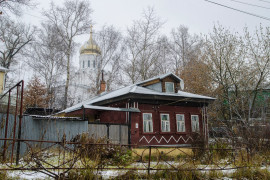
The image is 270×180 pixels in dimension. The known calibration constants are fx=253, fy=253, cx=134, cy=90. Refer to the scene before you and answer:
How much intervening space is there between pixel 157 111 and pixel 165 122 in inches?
37.0

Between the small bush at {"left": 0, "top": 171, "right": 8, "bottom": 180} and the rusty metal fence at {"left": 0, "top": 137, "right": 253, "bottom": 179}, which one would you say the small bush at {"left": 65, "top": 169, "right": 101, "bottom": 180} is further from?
the small bush at {"left": 0, "top": 171, "right": 8, "bottom": 180}

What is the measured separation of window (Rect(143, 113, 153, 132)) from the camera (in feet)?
50.6

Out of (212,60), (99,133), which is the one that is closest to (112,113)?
(99,133)

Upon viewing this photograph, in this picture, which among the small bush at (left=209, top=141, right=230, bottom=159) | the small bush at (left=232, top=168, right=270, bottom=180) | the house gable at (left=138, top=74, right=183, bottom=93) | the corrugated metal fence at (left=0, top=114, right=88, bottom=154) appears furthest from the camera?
the house gable at (left=138, top=74, right=183, bottom=93)

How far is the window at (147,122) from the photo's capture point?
15428 millimetres

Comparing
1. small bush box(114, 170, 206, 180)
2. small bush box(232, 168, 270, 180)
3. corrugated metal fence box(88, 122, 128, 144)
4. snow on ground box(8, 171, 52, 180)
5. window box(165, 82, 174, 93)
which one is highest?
window box(165, 82, 174, 93)

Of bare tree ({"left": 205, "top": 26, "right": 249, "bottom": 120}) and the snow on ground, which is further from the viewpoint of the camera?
bare tree ({"left": 205, "top": 26, "right": 249, "bottom": 120})

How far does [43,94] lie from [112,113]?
1560cm

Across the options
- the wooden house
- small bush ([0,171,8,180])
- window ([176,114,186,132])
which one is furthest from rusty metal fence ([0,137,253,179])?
window ([176,114,186,132])

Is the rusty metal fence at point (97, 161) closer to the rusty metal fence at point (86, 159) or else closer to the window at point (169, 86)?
the rusty metal fence at point (86, 159)

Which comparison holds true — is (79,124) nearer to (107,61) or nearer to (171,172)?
(171,172)

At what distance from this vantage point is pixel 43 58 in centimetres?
2784

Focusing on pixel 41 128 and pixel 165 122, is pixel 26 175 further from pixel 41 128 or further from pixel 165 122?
pixel 165 122

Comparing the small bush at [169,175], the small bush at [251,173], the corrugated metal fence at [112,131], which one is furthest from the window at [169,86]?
the small bush at [169,175]
